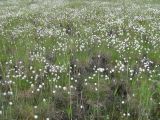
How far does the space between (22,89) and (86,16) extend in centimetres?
1052

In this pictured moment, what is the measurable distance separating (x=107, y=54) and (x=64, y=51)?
126 cm

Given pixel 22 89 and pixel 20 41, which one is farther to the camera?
pixel 20 41

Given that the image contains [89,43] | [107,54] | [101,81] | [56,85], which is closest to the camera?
[56,85]

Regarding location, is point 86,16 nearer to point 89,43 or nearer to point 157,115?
point 89,43

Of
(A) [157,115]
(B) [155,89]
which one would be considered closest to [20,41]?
(B) [155,89]

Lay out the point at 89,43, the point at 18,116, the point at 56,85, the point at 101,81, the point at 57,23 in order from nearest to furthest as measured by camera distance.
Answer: the point at 18,116
the point at 56,85
the point at 101,81
the point at 89,43
the point at 57,23

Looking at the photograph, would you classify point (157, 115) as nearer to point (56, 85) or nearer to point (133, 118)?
point (133, 118)

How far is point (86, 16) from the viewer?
16.3m

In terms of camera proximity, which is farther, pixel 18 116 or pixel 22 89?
pixel 22 89

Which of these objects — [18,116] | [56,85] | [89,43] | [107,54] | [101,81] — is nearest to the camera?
[18,116]

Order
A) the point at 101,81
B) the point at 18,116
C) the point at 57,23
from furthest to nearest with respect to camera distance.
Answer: the point at 57,23
the point at 101,81
the point at 18,116

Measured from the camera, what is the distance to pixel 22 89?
6336 millimetres

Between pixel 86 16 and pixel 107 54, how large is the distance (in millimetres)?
7965

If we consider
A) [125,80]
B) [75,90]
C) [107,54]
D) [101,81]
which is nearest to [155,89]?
[125,80]
